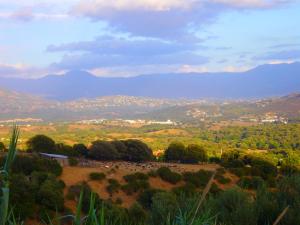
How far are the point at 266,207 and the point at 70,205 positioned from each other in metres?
14.2

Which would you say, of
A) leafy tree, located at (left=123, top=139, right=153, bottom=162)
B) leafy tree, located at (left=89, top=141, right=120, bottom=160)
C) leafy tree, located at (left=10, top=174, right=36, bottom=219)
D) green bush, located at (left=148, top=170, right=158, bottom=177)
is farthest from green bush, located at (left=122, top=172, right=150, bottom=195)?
leafy tree, located at (left=123, top=139, right=153, bottom=162)

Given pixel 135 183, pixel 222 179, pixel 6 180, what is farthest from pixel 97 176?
pixel 6 180

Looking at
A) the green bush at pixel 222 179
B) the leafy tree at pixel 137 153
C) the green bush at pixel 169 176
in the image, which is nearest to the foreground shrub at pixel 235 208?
the green bush at pixel 169 176

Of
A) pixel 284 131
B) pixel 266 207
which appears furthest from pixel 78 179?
pixel 284 131

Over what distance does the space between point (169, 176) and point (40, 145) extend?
43.2 feet

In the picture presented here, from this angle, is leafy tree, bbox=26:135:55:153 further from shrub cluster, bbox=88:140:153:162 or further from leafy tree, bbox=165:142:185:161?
leafy tree, bbox=165:142:185:161

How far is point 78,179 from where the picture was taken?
1082 inches

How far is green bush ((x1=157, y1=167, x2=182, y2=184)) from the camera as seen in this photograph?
30.1 meters

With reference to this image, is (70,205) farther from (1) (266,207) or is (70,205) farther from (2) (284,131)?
(2) (284,131)

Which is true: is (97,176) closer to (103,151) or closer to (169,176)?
(169,176)

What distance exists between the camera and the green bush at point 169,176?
30125 millimetres

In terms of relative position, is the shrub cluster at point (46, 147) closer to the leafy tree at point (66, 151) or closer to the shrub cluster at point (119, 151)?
the leafy tree at point (66, 151)

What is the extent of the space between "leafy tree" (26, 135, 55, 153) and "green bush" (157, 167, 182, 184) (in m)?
11.6

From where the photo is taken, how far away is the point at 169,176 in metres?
30.1
